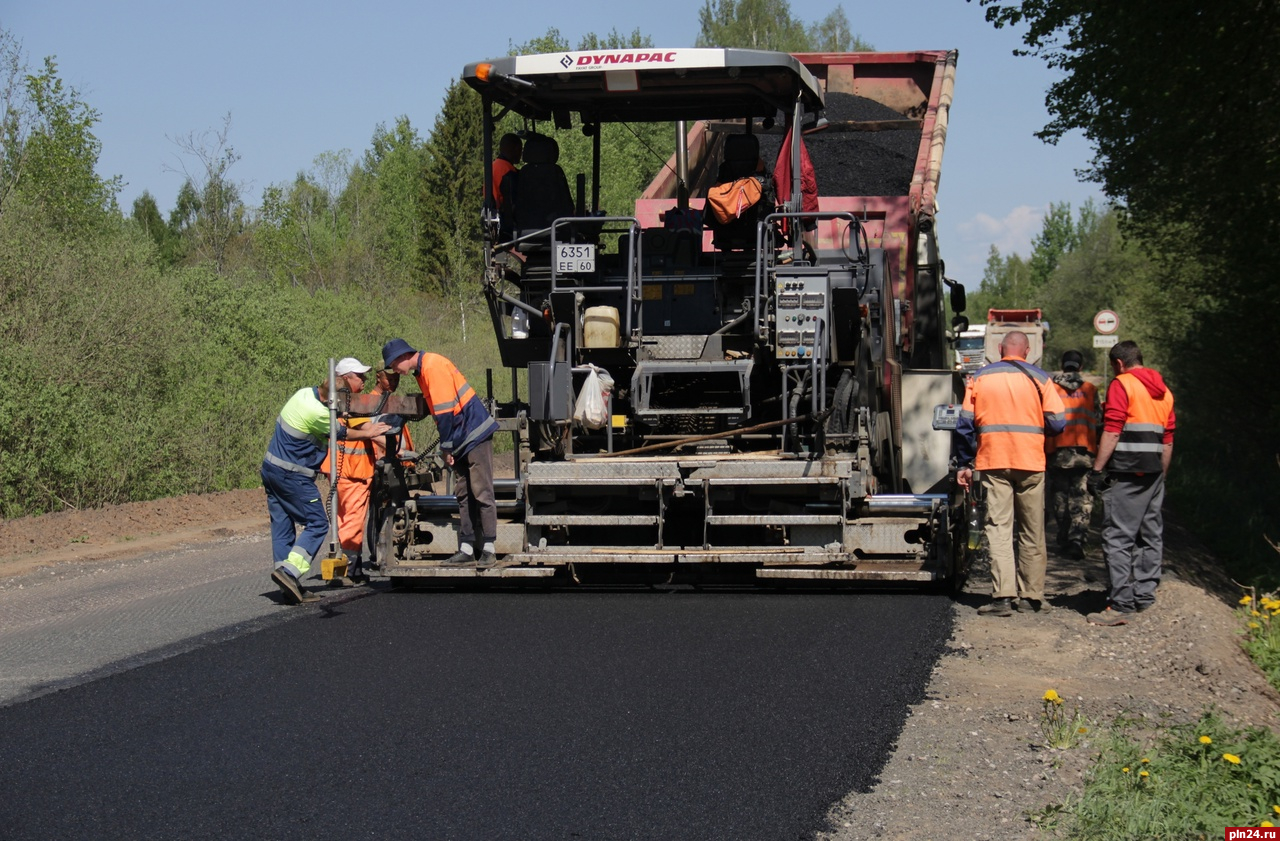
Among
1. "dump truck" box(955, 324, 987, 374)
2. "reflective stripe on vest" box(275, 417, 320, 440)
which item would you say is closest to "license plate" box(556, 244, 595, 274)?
"reflective stripe on vest" box(275, 417, 320, 440)

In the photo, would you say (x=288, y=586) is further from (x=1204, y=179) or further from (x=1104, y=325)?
(x=1104, y=325)

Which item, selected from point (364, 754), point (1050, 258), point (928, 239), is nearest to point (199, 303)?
point (928, 239)

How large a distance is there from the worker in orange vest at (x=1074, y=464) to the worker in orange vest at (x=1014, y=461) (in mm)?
2126

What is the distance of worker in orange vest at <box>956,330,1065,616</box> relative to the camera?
706cm

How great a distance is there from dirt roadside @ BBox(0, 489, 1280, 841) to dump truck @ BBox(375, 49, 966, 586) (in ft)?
2.98

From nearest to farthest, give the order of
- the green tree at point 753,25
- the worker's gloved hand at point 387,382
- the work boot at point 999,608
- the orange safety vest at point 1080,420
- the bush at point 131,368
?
the work boot at point 999,608
the worker's gloved hand at point 387,382
the orange safety vest at point 1080,420
the bush at point 131,368
the green tree at point 753,25

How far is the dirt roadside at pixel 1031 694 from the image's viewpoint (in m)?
3.85

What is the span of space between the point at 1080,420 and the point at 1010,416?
2879 mm

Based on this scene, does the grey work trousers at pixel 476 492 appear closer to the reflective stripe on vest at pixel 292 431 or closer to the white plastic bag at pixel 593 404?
the white plastic bag at pixel 593 404

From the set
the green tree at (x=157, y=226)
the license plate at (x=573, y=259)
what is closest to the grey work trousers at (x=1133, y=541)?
the license plate at (x=573, y=259)

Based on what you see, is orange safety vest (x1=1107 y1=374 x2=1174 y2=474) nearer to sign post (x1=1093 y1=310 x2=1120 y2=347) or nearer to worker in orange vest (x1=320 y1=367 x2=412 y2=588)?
worker in orange vest (x1=320 y1=367 x2=412 y2=588)

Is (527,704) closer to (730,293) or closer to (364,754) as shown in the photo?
(364,754)

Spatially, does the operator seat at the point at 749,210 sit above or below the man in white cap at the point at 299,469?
above

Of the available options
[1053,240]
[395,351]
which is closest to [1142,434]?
[395,351]
